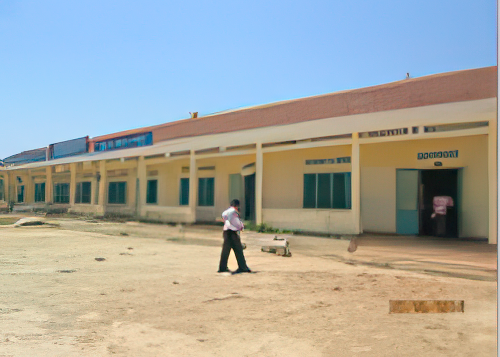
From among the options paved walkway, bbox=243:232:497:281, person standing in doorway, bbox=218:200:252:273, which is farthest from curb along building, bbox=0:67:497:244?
person standing in doorway, bbox=218:200:252:273

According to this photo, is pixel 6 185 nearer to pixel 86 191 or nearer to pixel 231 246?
pixel 86 191

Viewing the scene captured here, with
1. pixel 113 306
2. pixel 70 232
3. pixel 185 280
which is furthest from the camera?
pixel 70 232

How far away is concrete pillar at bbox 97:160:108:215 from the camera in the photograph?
1430 centimetres

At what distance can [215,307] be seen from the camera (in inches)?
245

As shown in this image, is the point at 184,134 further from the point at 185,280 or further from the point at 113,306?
the point at 113,306

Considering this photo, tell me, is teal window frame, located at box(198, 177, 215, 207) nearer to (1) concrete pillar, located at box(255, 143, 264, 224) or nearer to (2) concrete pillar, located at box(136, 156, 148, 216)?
(2) concrete pillar, located at box(136, 156, 148, 216)

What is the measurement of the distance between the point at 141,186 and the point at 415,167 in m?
10.7

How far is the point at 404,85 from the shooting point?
41.5 ft

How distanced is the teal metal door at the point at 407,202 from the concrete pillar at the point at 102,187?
28.5ft

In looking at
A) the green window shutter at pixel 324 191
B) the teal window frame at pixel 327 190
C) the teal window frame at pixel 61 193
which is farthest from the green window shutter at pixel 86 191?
the green window shutter at pixel 324 191

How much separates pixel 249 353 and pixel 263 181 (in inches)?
465

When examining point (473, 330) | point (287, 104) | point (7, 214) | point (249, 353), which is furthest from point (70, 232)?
point (473, 330)

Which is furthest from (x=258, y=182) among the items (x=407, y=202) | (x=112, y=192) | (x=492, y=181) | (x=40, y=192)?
(x=492, y=181)

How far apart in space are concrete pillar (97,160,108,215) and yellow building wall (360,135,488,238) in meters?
7.86
